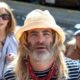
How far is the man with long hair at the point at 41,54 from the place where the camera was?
351 centimetres

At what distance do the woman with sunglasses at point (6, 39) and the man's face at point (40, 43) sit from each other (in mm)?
1240

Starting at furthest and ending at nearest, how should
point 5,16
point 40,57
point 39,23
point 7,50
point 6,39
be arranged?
point 5,16 < point 6,39 < point 7,50 < point 39,23 < point 40,57

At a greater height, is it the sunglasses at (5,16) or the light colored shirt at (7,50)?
the sunglasses at (5,16)

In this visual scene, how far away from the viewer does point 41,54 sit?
11.4ft

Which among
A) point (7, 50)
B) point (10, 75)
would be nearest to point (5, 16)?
point (7, 50)

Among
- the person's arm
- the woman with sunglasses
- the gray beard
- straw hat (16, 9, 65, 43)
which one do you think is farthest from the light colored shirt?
the gray beard

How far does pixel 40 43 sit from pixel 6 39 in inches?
65.7

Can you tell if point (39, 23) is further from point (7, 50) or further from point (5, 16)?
point (5, 16)

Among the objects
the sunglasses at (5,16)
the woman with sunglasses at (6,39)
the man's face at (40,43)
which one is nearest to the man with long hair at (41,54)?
the man's face at (40,43)

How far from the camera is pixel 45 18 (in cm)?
365

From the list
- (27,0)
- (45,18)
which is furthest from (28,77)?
(27,0)

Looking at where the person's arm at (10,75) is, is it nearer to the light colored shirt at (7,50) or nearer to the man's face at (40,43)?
the man's face at (40,43)

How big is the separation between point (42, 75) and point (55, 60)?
0.19 meters

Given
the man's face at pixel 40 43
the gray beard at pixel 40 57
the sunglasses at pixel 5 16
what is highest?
the sunglasses at pixel 5 16
